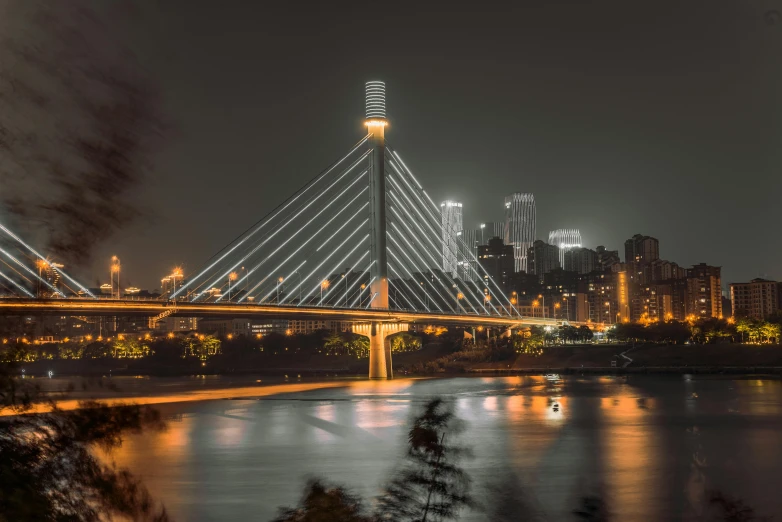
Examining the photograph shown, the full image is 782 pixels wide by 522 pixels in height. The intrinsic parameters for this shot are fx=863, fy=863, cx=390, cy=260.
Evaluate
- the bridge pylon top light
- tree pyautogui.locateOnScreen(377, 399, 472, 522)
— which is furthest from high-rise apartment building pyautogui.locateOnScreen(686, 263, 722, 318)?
tree pyautogui.locateOnScreen(377, 399, 472, 522)

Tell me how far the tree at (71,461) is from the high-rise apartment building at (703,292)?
19488 cm

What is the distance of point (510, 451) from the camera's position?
31.9 meters

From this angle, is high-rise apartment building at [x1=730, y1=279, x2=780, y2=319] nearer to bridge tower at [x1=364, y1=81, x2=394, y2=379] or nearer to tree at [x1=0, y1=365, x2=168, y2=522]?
bridge tower at [x1=364, y1=81, x2=394, y2=379]

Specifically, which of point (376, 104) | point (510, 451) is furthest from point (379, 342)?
point (510, 451)

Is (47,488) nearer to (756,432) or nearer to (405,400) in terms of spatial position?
(756,432)

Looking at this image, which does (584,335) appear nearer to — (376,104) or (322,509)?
(376,104)

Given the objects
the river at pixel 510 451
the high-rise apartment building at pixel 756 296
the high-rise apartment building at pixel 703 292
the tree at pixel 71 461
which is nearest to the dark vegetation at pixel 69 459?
the tree at pixel 71 461

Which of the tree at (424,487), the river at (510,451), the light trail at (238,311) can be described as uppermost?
the light trail at (238,311)

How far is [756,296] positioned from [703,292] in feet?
47.2

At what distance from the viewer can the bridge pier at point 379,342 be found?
263 feet

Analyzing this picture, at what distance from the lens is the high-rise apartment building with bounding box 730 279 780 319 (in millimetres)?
177875

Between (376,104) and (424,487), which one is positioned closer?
(424,487)

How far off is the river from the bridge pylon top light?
29271 millimetres

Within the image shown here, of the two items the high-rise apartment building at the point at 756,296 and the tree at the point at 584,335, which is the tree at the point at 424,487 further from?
the high-rise apartment building at the point at 756,296
